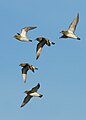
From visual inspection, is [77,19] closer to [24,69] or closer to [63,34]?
[63,34]

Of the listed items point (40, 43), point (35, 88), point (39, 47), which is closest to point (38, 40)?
point (40, 43)

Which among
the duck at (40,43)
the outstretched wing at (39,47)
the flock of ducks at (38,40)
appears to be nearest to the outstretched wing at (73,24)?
the flock of ducks at (38,40)

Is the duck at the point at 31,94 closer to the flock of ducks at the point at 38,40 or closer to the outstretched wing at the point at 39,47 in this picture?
the flock of ducks at the point at 38,40

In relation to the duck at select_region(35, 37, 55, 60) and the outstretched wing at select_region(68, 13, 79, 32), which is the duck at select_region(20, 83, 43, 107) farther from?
the outstretched wing at select_region(68, 13, 79, 32)

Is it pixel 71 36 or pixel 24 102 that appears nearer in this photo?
pixel 71 36

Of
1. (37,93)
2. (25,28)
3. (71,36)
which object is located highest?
(25,28)

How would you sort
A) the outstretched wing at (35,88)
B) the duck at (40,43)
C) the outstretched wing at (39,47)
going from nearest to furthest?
1. the outstretched wing at (35,88)
2. the duck at (40,43)
3. the outstretched wing at (39,47)

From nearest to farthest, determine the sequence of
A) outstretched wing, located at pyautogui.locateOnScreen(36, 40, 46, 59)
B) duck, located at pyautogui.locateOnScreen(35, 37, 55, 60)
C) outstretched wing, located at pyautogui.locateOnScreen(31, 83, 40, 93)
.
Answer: outstretched wing, located at pyautogui.locateOnScreen(31, 83, 40, 93) < duck, located at pyautogui.locateOnScreen(35, 37, 55, 60) < outstretched wing, located at pyautogui.locateOnScreen(36, 40, 46, 59)

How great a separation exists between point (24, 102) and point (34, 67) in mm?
4173

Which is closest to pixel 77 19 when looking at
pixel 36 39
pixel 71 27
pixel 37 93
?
pixel 71 27

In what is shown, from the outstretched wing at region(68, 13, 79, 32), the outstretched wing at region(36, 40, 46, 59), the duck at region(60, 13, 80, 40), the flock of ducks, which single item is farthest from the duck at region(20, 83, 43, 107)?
the outstretched wing at region(68, 13, 79, 32)

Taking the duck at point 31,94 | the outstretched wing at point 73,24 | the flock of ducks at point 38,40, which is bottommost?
the duck at point 31,94

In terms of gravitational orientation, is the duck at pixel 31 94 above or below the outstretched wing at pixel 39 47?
below

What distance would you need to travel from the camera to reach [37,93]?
4706cm
